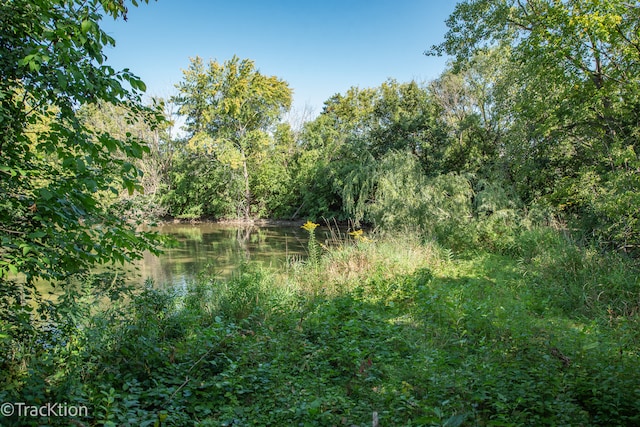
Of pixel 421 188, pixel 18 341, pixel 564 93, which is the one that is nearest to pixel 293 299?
pixel 18 341

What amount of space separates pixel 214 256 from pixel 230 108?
54.5ft

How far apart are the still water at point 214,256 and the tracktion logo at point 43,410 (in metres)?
4.41

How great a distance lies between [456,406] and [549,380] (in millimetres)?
767

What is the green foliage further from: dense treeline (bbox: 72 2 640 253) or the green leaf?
dense treeline (bbox: 72 2 640 253)

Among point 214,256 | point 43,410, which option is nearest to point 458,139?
point 214,256

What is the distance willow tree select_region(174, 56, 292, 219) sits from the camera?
25.8 meters

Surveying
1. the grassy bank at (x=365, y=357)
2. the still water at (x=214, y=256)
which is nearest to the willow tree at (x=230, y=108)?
the still water at (x=214, y=256)

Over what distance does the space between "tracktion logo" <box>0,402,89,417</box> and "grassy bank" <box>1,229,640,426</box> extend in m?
0.05

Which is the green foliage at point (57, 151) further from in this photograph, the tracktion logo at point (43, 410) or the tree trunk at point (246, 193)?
the tree trunk at point (246, 193)

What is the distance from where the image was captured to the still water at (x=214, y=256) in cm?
913

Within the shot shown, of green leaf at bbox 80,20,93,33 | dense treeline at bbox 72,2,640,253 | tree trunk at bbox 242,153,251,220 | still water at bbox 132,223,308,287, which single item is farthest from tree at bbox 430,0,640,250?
tree trunk at bbox 242,153,251,220

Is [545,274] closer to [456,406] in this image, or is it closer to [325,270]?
[325,270]

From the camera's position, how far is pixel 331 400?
2.56 m

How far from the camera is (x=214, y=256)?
487 inches
